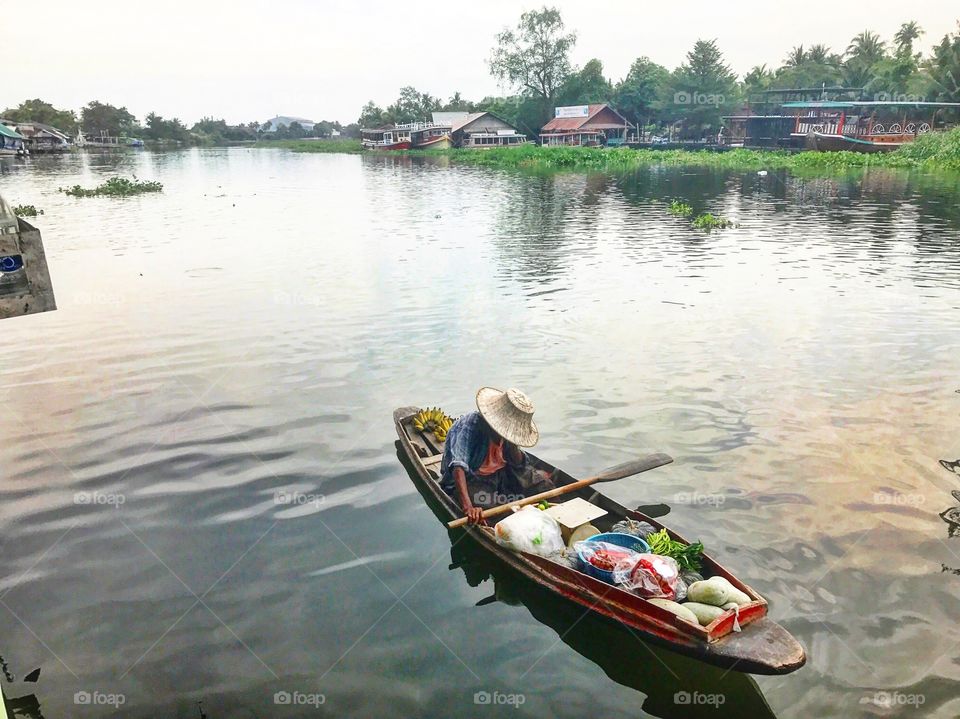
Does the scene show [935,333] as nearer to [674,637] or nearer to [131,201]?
[674,637]

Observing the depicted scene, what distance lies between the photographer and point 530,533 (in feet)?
23.3

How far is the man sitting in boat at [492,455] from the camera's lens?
25.8 feet

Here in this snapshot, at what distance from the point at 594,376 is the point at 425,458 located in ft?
15.9

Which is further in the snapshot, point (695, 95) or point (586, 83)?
point (586, 83)

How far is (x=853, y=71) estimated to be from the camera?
245 feet

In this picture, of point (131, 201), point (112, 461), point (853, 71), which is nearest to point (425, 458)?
point (112, 461)

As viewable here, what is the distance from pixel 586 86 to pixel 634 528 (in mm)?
92449

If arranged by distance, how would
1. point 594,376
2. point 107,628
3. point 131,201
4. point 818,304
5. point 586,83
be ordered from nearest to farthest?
point 107,628 < point 594,376 < point 818,304 < point 131,201 < point 586,83

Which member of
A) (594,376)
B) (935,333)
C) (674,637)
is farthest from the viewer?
(935,333)

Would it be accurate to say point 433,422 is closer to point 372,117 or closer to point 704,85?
point 704,85

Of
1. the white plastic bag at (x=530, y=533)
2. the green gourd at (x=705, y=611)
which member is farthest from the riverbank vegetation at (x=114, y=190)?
the green gourd at (x=705, y=611)

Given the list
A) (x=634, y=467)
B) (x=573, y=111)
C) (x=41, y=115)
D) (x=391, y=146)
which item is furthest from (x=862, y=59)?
(x=41, y=115)

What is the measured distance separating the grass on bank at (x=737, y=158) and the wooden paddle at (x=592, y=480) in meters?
52.6

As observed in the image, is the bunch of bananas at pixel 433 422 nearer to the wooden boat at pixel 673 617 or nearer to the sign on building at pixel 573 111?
the wooden boat at pixel 673 617
